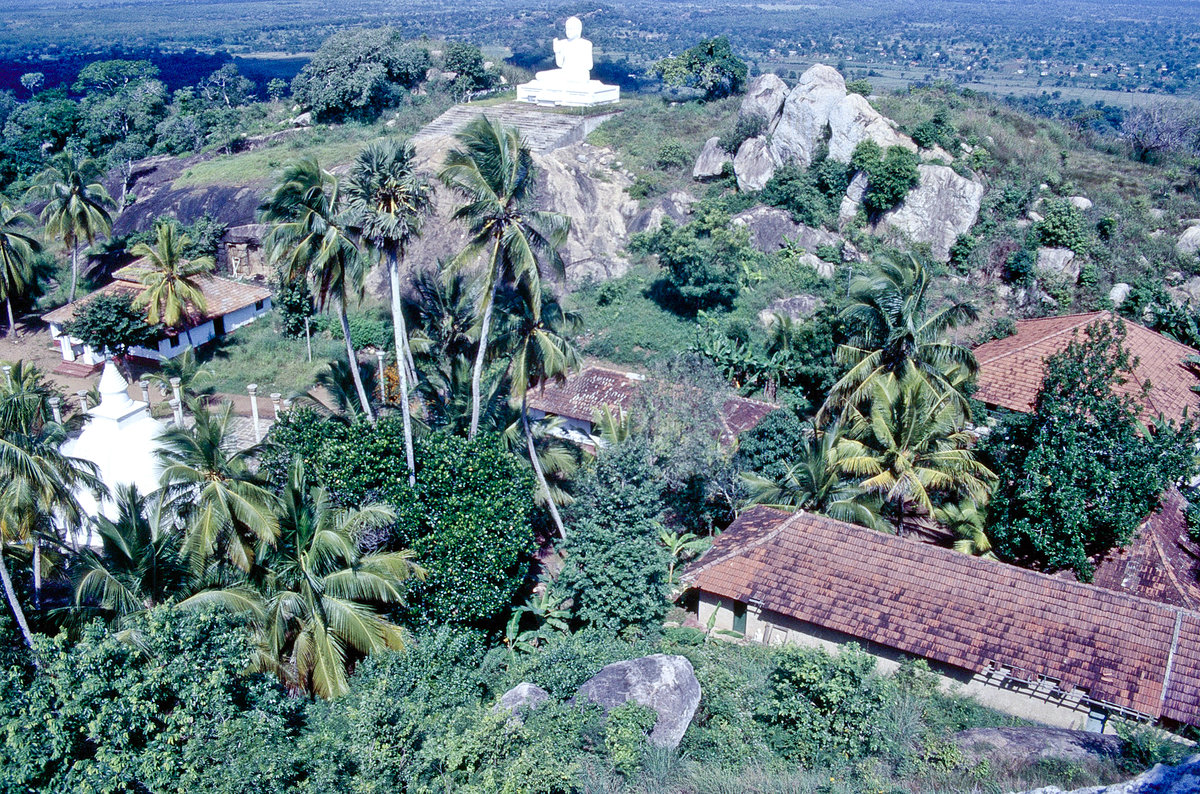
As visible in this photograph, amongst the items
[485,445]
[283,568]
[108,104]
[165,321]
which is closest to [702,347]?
[485,445]

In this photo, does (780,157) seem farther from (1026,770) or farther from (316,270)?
(1026,770)

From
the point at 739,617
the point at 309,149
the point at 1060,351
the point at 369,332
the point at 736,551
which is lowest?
the point at 739,617

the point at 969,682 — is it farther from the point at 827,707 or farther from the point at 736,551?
the point at 736,551

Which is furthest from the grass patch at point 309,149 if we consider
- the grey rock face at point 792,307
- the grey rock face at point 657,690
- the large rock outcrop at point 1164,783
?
the large rock outcrop at point 1164,783

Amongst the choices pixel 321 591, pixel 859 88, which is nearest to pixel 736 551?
pixel 321 591

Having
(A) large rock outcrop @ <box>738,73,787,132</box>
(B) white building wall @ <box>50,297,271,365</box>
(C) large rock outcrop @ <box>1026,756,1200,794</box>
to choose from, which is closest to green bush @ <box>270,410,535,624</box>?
(C) large rock outcrop @ <box>1026,756,1200,794</box>

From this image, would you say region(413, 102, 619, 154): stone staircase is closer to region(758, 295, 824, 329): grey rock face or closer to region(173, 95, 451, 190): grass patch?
region(173, 95, 451, 190): grass patch

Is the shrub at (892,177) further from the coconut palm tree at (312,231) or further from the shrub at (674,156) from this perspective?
the coconut palm tree at (312,231)
